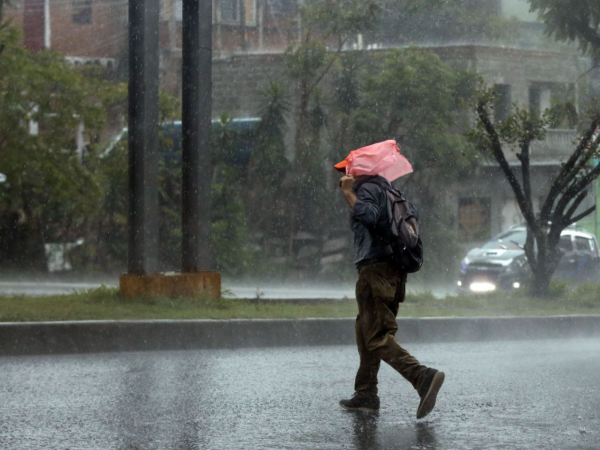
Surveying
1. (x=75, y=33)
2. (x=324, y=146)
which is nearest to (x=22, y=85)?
(x=324, y=146)

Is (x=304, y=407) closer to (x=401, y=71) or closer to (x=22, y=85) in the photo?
(x=22, y=85)

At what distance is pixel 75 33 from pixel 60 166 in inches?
661

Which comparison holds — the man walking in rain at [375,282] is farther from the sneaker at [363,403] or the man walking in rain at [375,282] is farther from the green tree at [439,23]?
the green tree at [439,23]

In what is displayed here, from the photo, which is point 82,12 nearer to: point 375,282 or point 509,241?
point 509,241

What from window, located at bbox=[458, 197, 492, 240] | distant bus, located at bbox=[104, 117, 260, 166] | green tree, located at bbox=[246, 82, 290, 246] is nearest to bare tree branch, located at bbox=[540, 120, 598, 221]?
distant bus, located at bbox=[104, 117, 260, 166]

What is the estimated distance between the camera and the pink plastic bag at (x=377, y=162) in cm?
677

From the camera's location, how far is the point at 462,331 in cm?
Answer: 1279

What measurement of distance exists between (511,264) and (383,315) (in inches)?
609

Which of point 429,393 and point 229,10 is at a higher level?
point 229,10

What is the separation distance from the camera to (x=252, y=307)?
13031mm

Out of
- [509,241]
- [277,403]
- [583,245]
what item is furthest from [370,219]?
[583,245]

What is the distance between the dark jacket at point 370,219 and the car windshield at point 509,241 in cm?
1550

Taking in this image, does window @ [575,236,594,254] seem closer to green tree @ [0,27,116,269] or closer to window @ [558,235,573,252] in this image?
window @ [558,235,573,252]

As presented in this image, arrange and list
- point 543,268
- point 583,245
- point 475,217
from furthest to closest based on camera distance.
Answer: point 475,217 → point 583,245 → point 543,268
